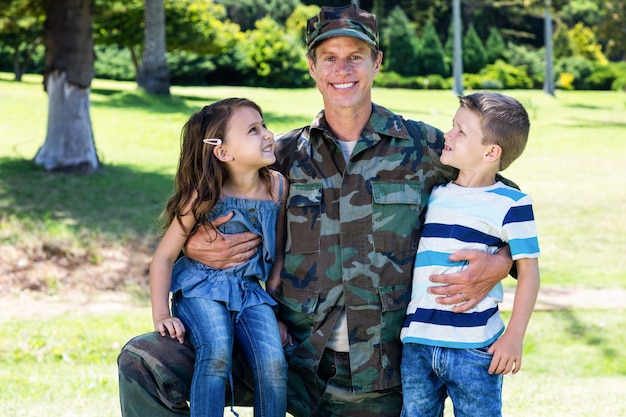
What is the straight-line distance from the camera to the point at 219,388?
3.21m

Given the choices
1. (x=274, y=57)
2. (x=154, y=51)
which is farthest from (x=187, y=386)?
(x=274, y=57)

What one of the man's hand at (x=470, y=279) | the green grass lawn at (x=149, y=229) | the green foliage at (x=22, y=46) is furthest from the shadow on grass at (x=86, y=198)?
the green foliage at (x=22, y=46)

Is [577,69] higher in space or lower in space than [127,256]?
higher

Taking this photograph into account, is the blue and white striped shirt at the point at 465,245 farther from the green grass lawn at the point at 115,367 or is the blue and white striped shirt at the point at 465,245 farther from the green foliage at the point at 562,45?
the green foliage at the point at 562,45

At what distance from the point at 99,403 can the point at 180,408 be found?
215 centimetres

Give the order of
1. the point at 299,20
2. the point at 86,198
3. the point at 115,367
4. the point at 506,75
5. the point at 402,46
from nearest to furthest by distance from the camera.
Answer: the point at 115,367, the point at 86,198, the point at 299,20, the point at 506,75, the point at 402,46

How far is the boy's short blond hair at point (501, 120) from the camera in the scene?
10.8 feet

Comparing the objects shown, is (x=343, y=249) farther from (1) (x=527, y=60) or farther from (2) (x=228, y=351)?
(1) (x=527, y=60)

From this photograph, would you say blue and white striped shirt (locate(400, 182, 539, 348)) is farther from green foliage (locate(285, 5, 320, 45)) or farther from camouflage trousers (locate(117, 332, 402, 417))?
green foliage (locate(285, 5, 320, 45))

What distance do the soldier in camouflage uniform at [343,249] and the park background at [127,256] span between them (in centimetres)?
191

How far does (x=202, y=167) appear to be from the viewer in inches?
138

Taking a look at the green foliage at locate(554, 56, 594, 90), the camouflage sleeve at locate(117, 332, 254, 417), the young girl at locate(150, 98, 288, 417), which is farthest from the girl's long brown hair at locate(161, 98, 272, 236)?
the green foliage at locate(554, 56, 594, 90)

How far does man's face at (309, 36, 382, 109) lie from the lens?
11.8 ft

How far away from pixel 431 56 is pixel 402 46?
5.14 ft
